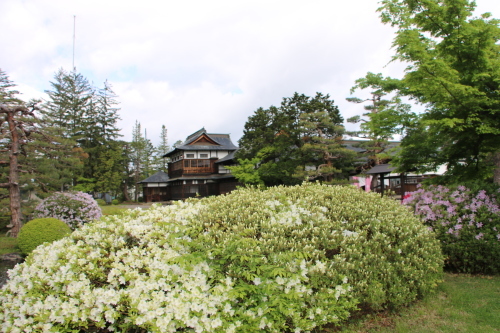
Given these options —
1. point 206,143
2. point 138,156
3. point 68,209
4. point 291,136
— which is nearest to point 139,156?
point 138,156

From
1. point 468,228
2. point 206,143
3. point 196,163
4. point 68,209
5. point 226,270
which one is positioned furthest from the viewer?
point 206,143

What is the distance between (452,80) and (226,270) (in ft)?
17.8

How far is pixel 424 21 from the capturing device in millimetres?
6543

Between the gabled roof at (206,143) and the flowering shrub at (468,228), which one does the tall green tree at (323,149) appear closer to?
the flowering shrub at (468,228)

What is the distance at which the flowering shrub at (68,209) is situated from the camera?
11297mm

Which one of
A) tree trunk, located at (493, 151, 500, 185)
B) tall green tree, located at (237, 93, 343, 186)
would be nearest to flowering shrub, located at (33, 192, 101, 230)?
tree trunk, located at (493, 151, 500, 185)

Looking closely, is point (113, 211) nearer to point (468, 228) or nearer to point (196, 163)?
point (468, 228)

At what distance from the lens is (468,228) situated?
557cm

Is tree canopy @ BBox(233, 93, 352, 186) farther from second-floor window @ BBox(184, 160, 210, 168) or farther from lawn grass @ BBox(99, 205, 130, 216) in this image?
second-floor window @ BBox(184, 160, 210, 168)

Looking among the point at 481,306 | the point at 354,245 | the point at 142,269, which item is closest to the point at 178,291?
the point at 142,269

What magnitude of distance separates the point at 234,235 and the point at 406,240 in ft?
7.88

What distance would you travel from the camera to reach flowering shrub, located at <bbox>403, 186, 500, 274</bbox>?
5.43 metres

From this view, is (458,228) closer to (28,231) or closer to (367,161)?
(28,231)

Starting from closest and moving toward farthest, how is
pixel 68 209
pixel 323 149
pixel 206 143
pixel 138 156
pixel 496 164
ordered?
pixel 496 164, pixel 68 209, pixel 323 149, pixel 206 143, pixel 138 156
